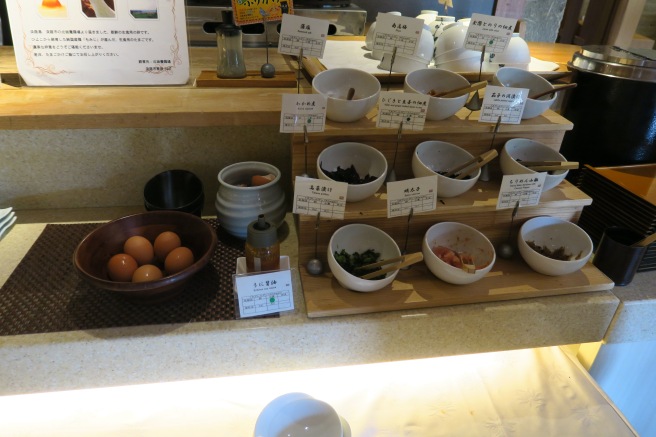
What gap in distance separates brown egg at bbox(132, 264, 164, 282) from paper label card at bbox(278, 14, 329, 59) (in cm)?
66

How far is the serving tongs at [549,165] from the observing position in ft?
3.83

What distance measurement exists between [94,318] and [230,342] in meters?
0.32

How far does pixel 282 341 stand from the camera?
3.56 ft

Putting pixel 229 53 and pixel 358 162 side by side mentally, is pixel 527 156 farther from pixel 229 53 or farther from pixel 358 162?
pixel 229 53

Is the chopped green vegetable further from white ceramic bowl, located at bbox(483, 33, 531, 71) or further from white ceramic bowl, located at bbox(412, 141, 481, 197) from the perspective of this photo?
white ceramic bowl, located at bbox(483, 33, 531, 71)

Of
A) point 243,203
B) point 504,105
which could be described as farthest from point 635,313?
point 243,203

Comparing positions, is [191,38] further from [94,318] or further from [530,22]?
[530,22]

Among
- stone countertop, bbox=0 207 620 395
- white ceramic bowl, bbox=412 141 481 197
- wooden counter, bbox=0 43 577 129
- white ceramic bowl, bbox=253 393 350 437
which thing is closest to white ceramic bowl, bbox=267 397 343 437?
white ceramic bowl, bbox=253 393 350 437

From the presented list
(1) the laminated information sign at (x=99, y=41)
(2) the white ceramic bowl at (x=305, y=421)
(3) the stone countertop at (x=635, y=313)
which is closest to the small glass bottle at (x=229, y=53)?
(1) the laminated information sign at (x=99, y=41)

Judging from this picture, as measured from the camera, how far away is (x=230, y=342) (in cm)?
106

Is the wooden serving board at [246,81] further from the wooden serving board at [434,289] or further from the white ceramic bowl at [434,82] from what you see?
the wooden serving board at [434,289]

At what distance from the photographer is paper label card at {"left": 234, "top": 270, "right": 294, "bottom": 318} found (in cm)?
103

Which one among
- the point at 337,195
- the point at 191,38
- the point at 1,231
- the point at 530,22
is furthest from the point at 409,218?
the point at 530,22

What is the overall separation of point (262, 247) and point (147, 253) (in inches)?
12.0
